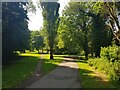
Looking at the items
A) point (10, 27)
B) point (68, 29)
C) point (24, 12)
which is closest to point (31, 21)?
point (24, 12)

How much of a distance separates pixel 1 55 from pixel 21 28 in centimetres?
485

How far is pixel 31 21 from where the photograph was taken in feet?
124

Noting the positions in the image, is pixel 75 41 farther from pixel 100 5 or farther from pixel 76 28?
pixel 100 5

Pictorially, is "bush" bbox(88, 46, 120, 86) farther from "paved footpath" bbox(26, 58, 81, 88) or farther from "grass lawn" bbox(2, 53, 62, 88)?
"grass lawn" bbox(2, 53, 62, 88)

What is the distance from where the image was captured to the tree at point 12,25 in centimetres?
2723

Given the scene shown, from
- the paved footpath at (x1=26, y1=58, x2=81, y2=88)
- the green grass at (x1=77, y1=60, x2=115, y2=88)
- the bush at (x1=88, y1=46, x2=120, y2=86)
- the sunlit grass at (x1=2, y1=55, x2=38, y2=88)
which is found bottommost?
the green grass at (x1=77, y1=60, x2=115, y2=88)

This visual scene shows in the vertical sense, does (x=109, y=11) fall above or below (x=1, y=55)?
above

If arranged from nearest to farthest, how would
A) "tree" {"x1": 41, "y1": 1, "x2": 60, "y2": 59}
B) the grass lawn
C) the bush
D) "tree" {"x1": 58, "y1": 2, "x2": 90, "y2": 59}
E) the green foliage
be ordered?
1. the grass lawn
2. the bush
3. the green foliage
4. "tree" {"x1": 41, "y1": 1, "x2": 60, "y2": 59}
5. "tree" {"x1": 58, "y1": 2, "x2": 90, "y2": 59}

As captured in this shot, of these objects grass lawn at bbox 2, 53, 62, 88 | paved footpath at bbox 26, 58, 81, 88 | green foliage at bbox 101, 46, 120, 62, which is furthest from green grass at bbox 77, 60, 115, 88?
grass lawn at bbox 2, 53, 62, 88

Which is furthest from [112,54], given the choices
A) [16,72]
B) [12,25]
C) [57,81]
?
[12,25]

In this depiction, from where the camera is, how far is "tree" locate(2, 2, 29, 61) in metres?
27.2

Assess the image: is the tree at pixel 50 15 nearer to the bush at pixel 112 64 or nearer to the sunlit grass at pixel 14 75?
the sunlit grass at pixel 14 75

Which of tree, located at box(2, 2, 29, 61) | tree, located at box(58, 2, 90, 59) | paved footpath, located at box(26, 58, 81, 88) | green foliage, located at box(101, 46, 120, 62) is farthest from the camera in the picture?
tree, located at box(58, 2, 90, 59)

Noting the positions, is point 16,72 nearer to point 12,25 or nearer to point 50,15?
point 12,25
